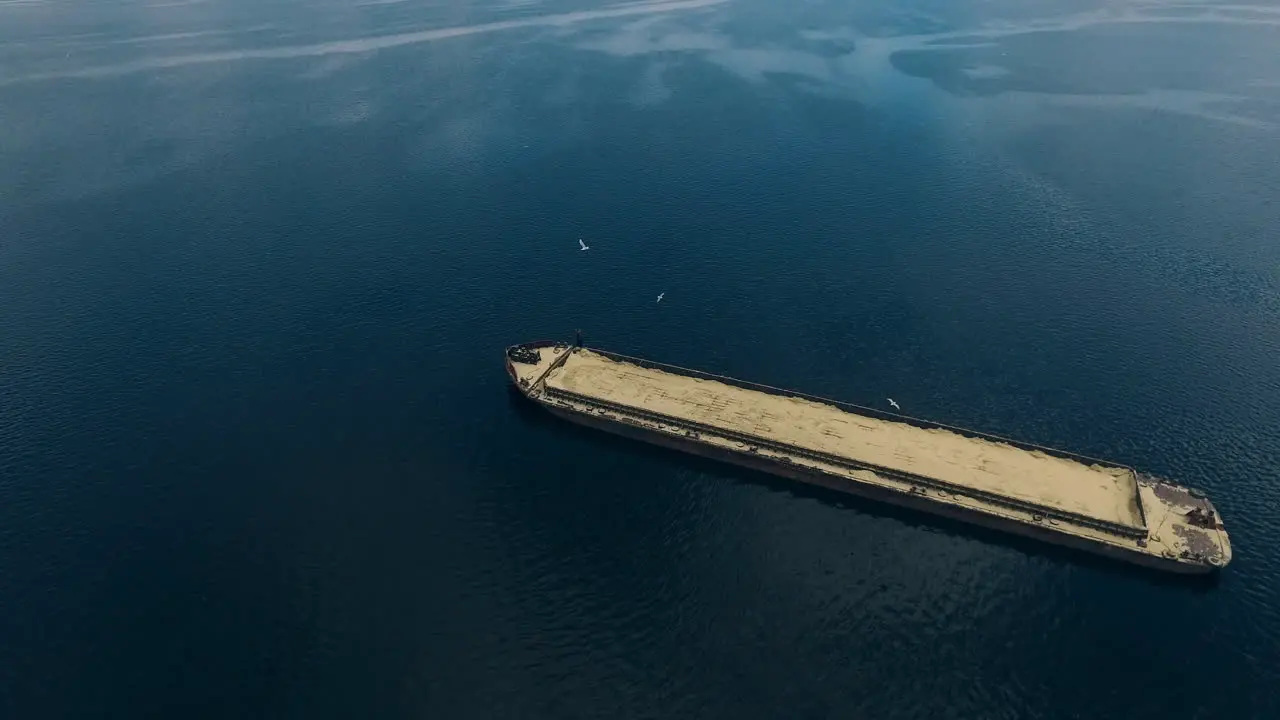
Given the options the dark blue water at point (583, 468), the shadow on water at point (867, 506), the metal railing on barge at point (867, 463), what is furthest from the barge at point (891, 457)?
the dark blue water at point (583, 468)

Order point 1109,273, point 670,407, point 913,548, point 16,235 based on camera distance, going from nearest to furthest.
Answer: point 913,548
point 670,407
point 1109,273
point 16,235

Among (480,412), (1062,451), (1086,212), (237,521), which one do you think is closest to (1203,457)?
(1062,451)

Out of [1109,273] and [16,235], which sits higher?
[16,235]

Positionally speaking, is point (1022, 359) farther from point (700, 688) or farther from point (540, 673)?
point (540, 673)

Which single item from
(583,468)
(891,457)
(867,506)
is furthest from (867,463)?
(583,468)

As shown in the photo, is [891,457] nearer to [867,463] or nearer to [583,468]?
[867,463]

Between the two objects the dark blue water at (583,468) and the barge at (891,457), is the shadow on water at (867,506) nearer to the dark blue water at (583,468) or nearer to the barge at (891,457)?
the dark blue water at (583,468)
